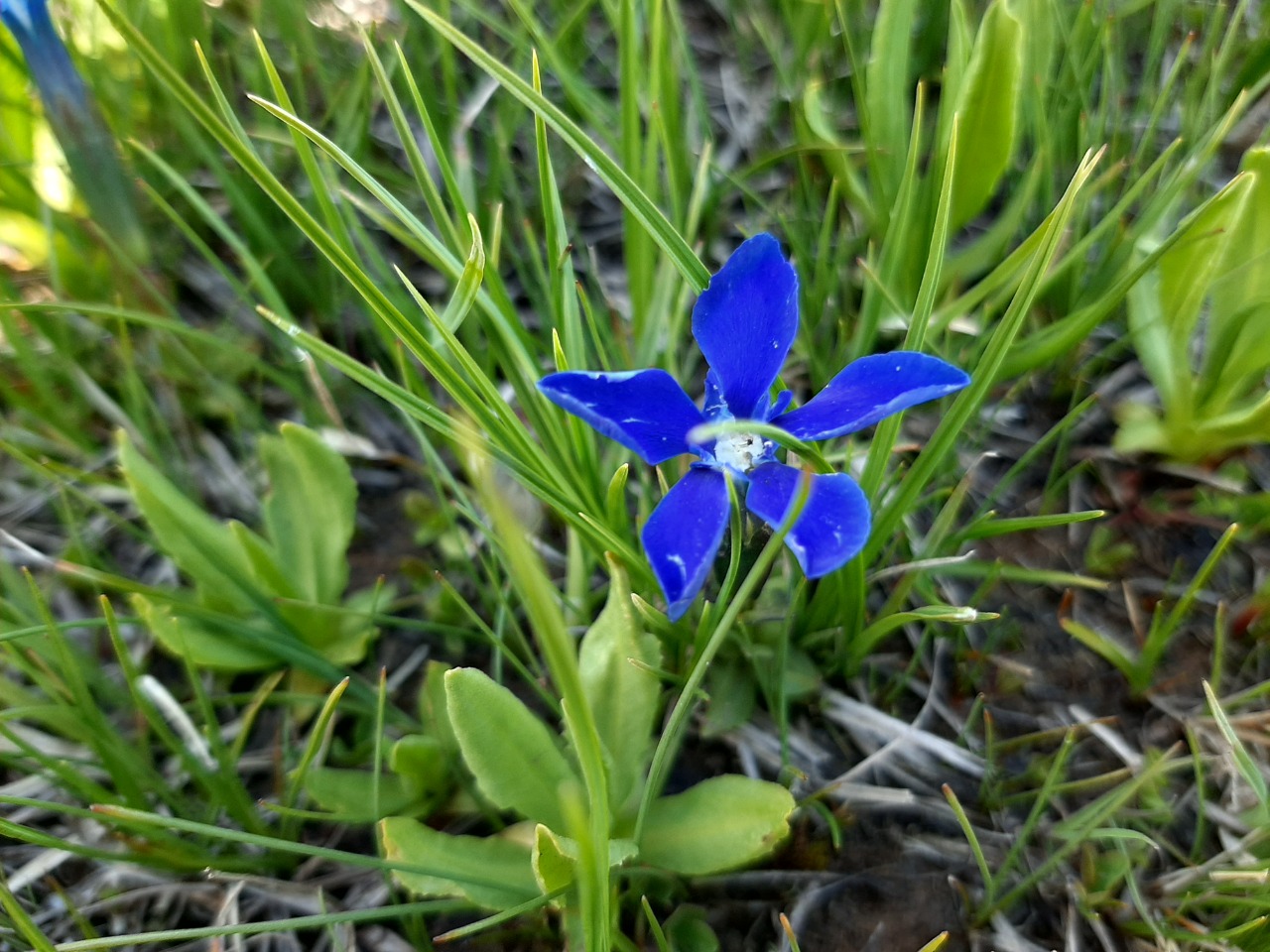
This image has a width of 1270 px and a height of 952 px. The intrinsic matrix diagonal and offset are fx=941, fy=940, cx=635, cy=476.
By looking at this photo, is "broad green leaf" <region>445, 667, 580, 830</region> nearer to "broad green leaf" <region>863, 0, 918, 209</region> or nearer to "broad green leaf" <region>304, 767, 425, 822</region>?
"broad green leaf" <region>304, 767, 425, 822</region>

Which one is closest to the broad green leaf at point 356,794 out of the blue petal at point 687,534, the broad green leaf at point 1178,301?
the blue petal at point 687,534

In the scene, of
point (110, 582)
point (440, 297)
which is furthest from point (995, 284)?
point (110, 582)

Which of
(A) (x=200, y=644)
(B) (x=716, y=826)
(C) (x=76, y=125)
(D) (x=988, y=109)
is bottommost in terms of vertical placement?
(B) (x=716, y=826)

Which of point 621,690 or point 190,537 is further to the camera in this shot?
point 190,537

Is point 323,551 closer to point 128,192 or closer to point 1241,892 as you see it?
point 128,192

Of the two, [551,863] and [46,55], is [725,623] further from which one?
[46,55]

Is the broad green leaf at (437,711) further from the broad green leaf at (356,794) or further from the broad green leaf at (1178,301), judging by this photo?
the broad green leaf at (1178,301)

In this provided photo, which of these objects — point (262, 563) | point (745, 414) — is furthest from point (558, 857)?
point (262, 563)
